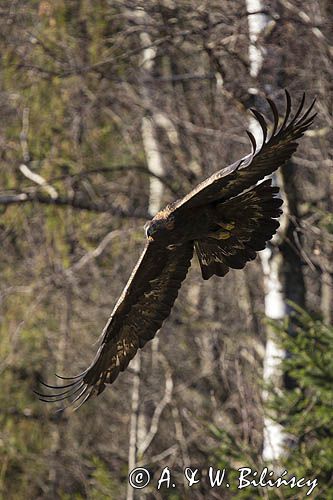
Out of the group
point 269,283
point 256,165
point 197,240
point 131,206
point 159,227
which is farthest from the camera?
point 131,206

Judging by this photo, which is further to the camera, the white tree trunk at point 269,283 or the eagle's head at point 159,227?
the white tree trunk at point 269,283

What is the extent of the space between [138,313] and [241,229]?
1.11 m

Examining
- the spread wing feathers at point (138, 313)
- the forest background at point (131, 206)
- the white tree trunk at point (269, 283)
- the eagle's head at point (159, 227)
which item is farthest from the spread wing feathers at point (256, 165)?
the white tree trunk at point (269, 283)

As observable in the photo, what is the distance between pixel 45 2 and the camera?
12391 mm

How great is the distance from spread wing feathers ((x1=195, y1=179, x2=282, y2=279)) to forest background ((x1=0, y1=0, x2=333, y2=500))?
1.29 metres

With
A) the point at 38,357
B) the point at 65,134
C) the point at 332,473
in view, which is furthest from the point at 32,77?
the point at 332,473

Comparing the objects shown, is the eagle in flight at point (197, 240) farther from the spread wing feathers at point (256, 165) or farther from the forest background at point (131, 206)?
the forest background at point (131, 206)

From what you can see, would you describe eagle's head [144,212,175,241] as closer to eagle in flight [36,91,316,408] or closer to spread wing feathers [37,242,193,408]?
eagle in flight [36,91,316,408]

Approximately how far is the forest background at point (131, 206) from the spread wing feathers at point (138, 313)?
1085mm

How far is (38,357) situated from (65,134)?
2.85 metres

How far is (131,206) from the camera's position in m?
13.1

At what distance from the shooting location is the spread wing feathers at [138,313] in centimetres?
745

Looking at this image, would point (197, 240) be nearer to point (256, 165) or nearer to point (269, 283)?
point (256, 165)

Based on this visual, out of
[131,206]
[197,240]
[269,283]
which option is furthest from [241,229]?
[131,206]
